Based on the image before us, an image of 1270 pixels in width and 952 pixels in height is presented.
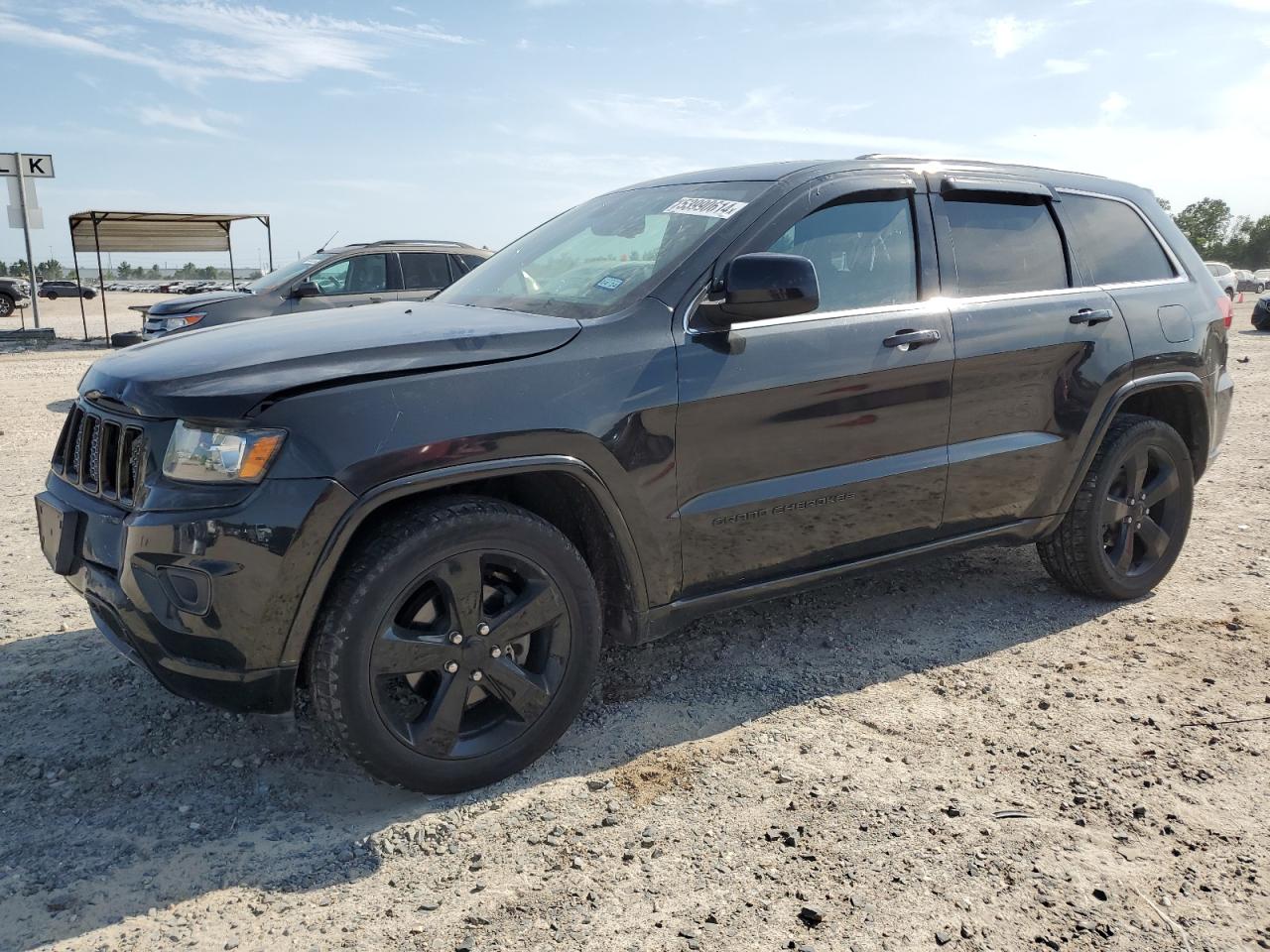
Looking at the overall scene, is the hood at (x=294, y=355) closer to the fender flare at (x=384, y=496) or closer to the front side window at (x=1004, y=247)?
the fender flare at (x=384, y=496)

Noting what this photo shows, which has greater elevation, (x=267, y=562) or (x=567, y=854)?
(x=267, y=562)

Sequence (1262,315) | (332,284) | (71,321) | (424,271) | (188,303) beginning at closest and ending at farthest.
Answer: (188,303)
(332,284)
(424,271)
(1262,315)
(71,321)

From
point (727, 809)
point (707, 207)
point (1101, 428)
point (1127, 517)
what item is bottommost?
point (727, 809)

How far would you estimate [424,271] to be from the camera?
10.9 m

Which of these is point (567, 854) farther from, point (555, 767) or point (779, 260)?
point (779, 260)

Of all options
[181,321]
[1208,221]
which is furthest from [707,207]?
[1208,221]

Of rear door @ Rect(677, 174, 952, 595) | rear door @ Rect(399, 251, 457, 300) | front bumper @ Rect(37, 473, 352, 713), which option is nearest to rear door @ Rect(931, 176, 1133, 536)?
rear door @ Rect(677, 174, 952, 595)

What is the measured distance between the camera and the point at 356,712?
266 centimetres

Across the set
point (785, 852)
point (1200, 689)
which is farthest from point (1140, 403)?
point (785, 852)

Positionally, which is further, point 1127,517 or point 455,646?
point 1127,517

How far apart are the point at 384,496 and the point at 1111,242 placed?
3464 millimetres

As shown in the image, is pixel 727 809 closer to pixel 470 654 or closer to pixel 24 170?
pixel 470 654

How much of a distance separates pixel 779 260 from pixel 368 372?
1.28 metres

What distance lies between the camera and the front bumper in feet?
8.18
